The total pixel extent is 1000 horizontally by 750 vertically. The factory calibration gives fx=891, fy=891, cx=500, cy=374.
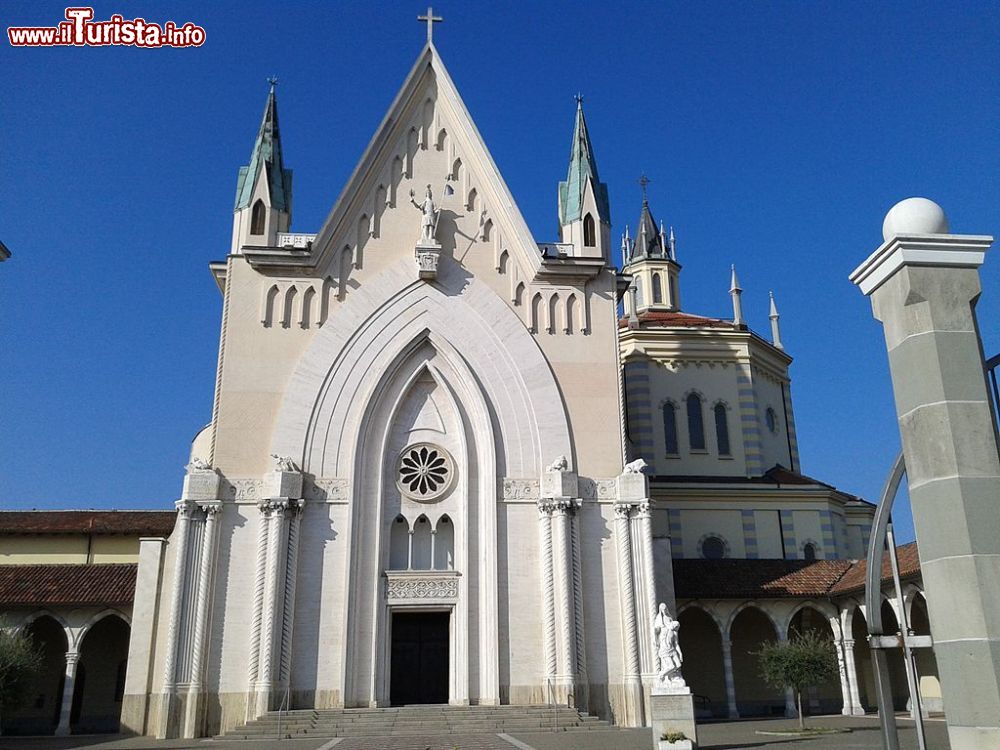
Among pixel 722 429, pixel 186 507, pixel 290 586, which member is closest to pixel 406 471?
pixel 290 586

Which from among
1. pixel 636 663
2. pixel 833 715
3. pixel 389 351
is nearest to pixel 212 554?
pixel 389 351

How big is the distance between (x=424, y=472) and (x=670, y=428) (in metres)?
14.7

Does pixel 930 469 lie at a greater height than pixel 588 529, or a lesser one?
lesser

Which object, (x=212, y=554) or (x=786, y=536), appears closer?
(x=212, y=554)

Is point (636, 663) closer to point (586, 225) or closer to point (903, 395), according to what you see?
point (586, 225)

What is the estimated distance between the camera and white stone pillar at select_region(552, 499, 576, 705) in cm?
2367

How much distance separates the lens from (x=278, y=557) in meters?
24.0

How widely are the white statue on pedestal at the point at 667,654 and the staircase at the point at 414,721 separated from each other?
4.39 metres

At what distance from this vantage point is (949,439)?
6832 millimetres

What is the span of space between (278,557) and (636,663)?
398 inches

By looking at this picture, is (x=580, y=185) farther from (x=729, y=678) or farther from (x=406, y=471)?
(x=729, y=678)

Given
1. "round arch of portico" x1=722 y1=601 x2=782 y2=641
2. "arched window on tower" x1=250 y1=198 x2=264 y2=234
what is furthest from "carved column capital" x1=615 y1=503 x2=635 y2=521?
"arched window on tower" x1=250 y1=198 x2=264 y2=234

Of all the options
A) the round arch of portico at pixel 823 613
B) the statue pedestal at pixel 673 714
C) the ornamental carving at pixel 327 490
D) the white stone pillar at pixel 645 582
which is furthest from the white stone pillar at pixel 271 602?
the round arch of portico at pixel 823 613

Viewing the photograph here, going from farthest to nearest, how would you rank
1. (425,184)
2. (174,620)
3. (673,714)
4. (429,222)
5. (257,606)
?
(425,184) → (429,222) → (257,606) → (174,620) → (673,714)
